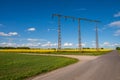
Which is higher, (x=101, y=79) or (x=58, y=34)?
(x=58, y=34)

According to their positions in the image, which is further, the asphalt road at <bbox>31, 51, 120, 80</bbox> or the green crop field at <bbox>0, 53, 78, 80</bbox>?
the green crop field at <bbox>0, 53, 78, 80</bbox>

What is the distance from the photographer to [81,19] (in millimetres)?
80375

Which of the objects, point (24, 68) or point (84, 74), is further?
point (24, 68)

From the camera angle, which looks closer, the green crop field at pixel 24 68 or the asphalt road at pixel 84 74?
the asphalt road at pixel 84 74

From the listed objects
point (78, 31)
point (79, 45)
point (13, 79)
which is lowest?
point (13, 79)

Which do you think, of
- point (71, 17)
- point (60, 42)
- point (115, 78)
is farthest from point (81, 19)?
point (115, 78)

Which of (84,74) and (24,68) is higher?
(24,68)

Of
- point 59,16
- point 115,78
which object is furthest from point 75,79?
Answer: point 59,16

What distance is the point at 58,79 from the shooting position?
1081 cm

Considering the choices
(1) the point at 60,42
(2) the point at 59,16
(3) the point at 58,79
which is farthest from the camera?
(2) the point at 59,16

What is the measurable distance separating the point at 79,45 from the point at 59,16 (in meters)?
13.0

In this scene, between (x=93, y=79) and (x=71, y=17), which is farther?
(x=71, y=17)

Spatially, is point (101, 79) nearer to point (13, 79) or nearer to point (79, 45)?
point (13, 79)

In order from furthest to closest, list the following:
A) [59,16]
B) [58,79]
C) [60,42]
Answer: [59,16], [60,42], [58,79]
